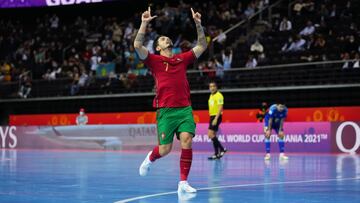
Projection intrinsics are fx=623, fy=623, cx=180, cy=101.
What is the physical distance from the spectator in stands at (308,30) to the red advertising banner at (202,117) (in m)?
3.45

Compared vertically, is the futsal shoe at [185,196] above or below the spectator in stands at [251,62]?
below

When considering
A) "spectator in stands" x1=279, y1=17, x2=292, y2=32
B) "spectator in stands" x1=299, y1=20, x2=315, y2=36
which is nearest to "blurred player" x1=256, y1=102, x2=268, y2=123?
"spectator in stands" x1=299, y1=20, x2=315, y2=36

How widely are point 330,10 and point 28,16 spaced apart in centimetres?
2176

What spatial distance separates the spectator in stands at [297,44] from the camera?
25.2 m

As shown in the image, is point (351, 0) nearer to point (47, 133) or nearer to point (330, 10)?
point (330, 10)

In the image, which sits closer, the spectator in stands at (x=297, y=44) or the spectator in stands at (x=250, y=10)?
the spectator in stands at (x=297, y=44)

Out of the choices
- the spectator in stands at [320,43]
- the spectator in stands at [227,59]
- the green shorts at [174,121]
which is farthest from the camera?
the spectator in stands at [227,59]

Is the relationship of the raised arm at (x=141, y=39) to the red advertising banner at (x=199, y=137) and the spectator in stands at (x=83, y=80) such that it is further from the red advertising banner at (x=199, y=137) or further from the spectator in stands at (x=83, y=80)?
the spectator in stands at (x=83, y=80)

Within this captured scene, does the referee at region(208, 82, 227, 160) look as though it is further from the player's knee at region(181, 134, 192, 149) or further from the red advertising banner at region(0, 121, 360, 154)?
the player's knee at region(181, 134, 192, 149)

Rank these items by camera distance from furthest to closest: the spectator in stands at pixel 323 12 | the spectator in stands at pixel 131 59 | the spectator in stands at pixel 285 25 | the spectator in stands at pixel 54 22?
the spectator in stands at pixel 54 22 → the spectator in stands at pixel 131 59 → the spectator in stands at pixel 285 25 → the spectator in stands at pixel 323 12

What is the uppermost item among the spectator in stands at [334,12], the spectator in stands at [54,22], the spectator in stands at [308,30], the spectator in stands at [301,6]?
the spectator in stands at [54,22]

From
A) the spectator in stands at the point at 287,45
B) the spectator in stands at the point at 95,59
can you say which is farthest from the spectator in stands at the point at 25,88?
the spectator in stands at the point at 287,45

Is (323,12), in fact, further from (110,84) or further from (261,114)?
(110,84)

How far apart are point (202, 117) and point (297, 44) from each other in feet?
16.4
